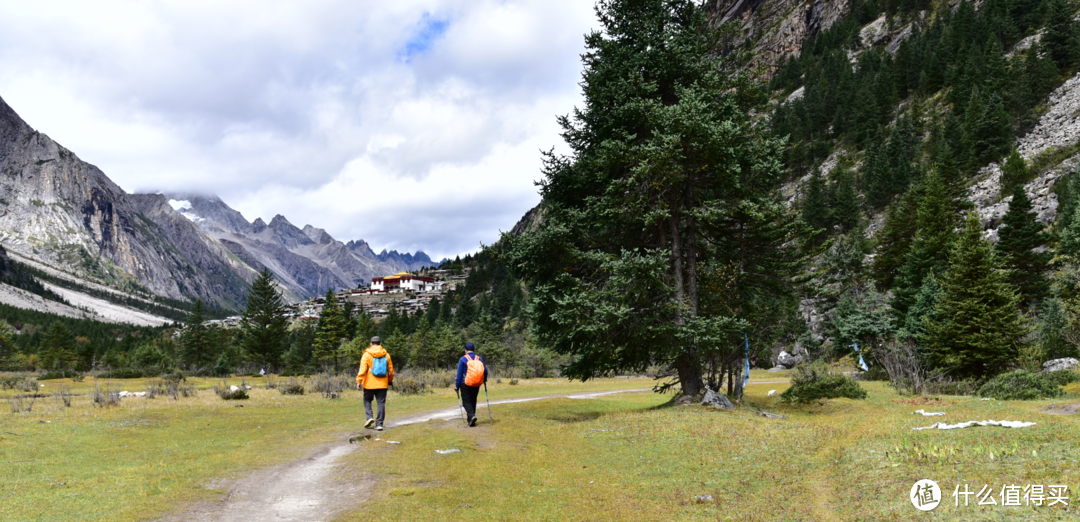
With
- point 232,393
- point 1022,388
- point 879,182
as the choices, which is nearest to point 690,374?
point 1022,388

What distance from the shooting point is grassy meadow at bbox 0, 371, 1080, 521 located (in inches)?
258

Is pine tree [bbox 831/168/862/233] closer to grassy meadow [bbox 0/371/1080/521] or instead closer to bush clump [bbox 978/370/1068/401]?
Answer: bush clump [bbox 978/370/1068/401]

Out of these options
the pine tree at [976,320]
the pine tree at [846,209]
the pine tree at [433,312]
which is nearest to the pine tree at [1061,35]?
the pine tree at [846,209]

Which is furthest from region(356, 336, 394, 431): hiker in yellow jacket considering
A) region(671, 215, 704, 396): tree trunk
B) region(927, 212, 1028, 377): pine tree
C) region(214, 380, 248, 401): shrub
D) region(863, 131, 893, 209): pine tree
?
region(863, 131, 893, 209): pine tree

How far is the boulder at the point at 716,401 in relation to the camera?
1620 centimetres

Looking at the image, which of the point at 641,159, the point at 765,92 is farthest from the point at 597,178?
the point at 765,92

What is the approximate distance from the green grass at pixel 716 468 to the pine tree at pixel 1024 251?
105 feet

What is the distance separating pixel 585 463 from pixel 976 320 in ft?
79.2

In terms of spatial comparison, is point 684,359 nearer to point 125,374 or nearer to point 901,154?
point 125,374

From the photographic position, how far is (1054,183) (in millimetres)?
48344

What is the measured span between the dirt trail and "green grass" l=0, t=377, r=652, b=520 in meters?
0.43

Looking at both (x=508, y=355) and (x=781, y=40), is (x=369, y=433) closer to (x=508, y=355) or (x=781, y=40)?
(x=508, y=355)

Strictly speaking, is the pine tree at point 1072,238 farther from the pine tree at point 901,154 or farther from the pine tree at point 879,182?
the pine tree at point 879,182

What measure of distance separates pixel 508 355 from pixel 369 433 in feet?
192
